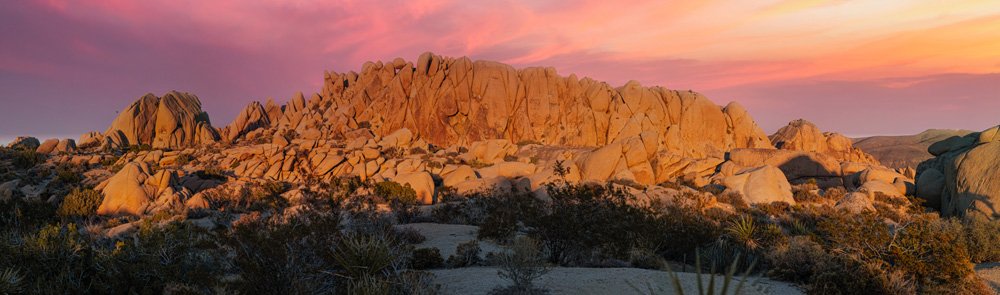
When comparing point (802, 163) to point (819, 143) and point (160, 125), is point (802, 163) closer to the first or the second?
point (819, 143)

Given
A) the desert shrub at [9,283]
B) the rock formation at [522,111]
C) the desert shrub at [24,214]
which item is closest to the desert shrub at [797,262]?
the desert shrub at [9,283]

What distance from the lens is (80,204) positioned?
27.6 meters

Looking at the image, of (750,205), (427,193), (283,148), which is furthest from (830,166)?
(283,148)

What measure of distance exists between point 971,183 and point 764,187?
10408mm

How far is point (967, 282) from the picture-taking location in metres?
10.9

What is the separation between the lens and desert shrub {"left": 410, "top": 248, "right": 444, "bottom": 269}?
12188 mm

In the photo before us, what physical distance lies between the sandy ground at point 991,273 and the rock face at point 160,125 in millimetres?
82857

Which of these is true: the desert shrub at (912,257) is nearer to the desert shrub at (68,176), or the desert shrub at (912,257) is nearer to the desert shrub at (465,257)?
the desert shrub at (465,257)

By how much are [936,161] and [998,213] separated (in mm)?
17803

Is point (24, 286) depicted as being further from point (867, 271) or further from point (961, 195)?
point (961, 195)

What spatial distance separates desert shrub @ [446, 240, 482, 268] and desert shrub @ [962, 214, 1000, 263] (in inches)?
664

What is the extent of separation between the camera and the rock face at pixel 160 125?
6894 centimetres

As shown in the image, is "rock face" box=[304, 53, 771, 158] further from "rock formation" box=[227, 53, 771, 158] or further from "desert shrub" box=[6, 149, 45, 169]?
"desert shrub" box=[6, 149, 45, 169]

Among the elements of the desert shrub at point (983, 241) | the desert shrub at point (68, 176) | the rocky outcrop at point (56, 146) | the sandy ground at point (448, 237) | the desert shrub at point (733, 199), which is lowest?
the desert shrub at point (733, 199)
